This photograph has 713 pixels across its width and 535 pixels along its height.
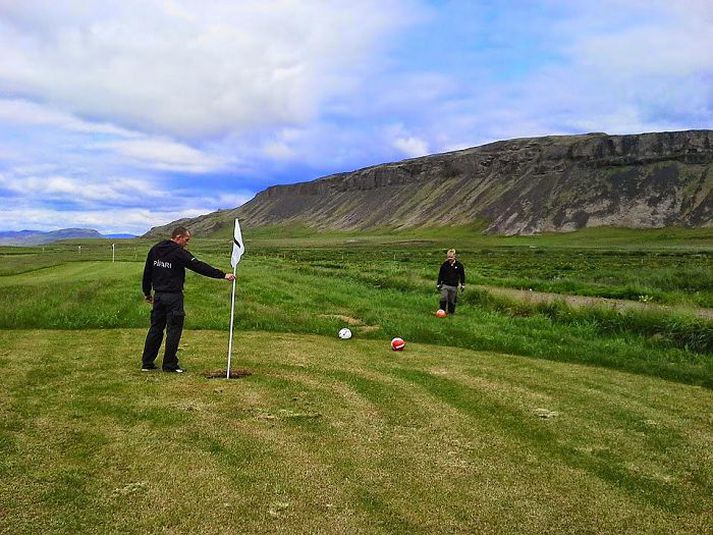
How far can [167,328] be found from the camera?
11688mm

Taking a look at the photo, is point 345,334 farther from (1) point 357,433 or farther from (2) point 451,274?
(1) point 357,433

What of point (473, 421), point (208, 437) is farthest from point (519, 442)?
point (208, 437)

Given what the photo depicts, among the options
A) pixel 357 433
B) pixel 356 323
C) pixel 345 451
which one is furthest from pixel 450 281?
pixel 345 451

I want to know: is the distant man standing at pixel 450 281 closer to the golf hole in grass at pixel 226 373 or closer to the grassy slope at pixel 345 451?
the grassy slope at pixel 345 451

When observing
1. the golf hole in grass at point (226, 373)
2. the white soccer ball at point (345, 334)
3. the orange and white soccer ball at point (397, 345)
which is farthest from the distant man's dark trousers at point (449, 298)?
the golf hole in grass at point (226, 373)

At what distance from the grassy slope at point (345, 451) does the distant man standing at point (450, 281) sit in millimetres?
8809

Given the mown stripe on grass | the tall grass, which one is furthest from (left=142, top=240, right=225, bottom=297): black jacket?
the tall grass

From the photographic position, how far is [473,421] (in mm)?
8695

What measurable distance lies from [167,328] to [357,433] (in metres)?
5.36

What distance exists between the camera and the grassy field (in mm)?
5824

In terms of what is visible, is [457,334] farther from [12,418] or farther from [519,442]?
[12,418]

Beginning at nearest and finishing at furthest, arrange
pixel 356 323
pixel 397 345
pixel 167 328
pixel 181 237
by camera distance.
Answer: pixel 167 328, pixel 181 237, pixel 397 345, pixel 356 323

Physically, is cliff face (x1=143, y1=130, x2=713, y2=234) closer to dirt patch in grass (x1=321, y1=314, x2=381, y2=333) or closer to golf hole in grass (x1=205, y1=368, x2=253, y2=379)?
dirt patch in grass (x1=321, y1=314, x2=381, y2=333)

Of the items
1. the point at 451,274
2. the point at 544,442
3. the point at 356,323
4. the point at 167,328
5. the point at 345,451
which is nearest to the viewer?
the point at 345,451
